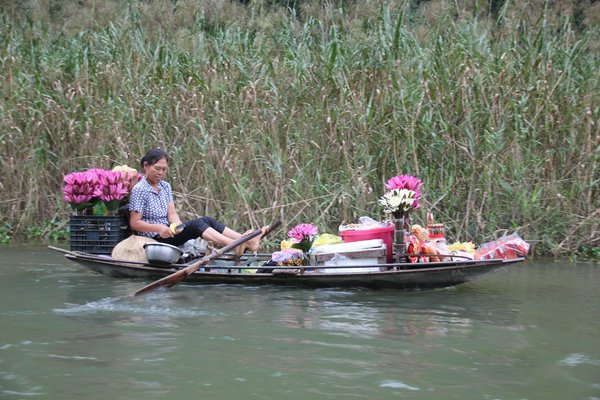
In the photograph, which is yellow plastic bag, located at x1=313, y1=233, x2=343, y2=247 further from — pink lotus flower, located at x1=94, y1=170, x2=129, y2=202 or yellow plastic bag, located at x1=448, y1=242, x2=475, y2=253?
pink lotus flower, located at x1=94, y1=170, x2=129, y2=202

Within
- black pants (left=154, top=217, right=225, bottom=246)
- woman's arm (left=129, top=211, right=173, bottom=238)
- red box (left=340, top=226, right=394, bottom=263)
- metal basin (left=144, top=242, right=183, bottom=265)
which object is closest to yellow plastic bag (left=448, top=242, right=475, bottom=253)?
Answer: red box (left=340, top=226, right=394, bottom=263)

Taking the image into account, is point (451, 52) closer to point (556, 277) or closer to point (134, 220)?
point (556, 277)

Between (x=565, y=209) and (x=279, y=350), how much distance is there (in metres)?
5.22

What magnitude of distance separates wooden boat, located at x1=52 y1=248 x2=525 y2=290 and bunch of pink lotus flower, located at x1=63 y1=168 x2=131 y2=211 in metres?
0.52

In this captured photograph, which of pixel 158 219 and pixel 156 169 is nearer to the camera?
pixel 156 169

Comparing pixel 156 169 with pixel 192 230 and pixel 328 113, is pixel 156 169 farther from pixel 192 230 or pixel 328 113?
pixel 328 113

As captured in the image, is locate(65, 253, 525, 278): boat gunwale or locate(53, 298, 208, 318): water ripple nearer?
locate(53, 298, 208, 318): water ripple

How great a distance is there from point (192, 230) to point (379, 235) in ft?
6.11

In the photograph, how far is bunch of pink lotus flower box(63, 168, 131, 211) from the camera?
26.9 feet

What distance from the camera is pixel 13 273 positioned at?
339 inches

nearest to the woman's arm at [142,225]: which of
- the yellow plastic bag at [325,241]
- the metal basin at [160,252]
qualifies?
the metal basin at [160,252]

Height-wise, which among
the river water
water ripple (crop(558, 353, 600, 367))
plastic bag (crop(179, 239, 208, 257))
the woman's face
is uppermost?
the woman's face

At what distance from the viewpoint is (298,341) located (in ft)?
19.0

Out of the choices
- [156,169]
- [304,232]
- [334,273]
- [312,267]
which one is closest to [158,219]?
[156,169]
